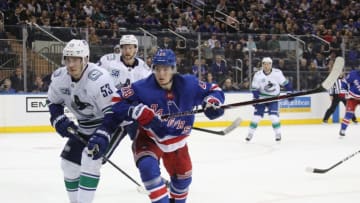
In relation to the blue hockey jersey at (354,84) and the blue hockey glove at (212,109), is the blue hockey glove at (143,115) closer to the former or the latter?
the blue hockey glove at (212,109)

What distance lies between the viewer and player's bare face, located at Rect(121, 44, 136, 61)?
5.84m

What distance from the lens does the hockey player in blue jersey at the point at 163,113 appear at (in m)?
3.66

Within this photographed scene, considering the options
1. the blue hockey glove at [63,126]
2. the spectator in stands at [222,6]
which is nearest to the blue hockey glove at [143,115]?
the blue hockey glove at [63,126]

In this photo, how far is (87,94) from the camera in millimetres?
4020

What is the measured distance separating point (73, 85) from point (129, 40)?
5.90ft

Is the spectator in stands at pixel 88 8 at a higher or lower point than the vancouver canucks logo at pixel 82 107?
higher

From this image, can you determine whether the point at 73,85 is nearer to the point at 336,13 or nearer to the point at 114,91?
the point at 114,91

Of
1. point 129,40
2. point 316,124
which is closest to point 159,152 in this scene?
point 129,40

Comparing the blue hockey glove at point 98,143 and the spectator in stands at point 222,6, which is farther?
the spectator in stands at point 222,6

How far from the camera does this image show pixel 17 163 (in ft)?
24.6

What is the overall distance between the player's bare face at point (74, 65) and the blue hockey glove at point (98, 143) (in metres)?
0.45

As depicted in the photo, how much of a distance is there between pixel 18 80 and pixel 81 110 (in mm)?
8225

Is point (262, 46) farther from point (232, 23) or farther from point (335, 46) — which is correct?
point (232, 23)

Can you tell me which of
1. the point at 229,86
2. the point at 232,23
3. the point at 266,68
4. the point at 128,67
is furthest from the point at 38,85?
the point at 232,23
